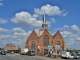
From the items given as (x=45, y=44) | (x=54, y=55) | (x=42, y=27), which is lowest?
(x=54, y=55)

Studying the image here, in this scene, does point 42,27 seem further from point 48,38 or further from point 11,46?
point 11,46

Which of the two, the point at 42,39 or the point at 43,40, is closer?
the point at 42,39

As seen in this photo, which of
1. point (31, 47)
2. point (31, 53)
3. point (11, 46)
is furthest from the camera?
point (11, 46)

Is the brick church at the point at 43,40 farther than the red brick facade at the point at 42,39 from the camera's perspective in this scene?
No

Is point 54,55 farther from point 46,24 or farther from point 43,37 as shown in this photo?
point 46,24

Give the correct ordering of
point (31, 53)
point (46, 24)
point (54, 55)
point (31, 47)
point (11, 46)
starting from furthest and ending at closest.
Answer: point (11, 46) < point (46, 24) < point (31, 47) < point (31, 53) < point (54, 55)

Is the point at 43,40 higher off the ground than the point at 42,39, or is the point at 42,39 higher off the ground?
the point at 42,39

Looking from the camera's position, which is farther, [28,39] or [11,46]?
[11,46]

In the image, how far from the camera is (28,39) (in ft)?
323

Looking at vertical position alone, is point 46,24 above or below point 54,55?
above

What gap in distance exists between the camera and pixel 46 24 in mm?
108250

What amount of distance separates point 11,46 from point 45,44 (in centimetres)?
7160

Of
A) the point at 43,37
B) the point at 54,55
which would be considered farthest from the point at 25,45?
the point at 54,55

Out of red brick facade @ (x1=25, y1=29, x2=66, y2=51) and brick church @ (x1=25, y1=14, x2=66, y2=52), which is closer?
brick church @ (x1=25, y1=14, x2=66, y2=52)
